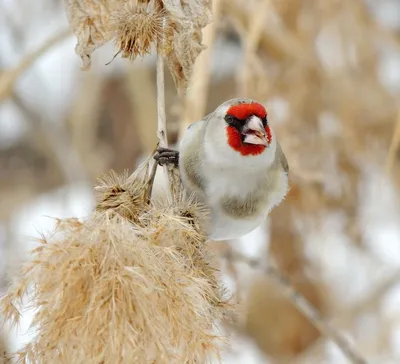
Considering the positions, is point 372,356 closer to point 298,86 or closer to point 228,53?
point 298,86

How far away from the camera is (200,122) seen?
5.45 ft

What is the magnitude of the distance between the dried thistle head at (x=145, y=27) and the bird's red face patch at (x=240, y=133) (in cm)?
18

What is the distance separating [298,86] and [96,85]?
3.48ft

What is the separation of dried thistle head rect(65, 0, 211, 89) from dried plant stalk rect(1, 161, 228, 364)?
290 millimetres

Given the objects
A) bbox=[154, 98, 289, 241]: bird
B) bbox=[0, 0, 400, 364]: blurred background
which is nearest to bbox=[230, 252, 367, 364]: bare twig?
bbox=[0, 0, 400, 364]: blurred background

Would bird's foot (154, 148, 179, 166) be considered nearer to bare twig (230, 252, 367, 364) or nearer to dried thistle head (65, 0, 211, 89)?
dried thistle head (65, 0, 211, 89)

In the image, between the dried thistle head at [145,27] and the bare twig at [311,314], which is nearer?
the dried thistle head at [145,27]

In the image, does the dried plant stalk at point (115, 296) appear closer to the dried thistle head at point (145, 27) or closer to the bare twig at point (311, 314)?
the dried thistle head at point (145, 27)

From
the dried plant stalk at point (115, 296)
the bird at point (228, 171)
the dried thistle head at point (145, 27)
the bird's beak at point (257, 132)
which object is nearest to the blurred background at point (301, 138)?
the bird at point (228, 171)

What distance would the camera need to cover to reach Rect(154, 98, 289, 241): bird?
Result: 1475mm

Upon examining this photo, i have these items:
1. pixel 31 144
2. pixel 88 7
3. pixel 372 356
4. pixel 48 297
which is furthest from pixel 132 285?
pixel 31 144

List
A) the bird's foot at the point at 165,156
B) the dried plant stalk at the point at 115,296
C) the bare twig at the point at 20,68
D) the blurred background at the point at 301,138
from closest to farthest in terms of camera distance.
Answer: the dried plant stalk at the point at 115,296
the bird's foot at the point at 165,156
the bare twig at the point at 20,68
the blurred background at the point at 301,138

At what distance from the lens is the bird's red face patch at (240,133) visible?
4.54ft

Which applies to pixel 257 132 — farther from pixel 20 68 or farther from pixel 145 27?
pixel 20 68
